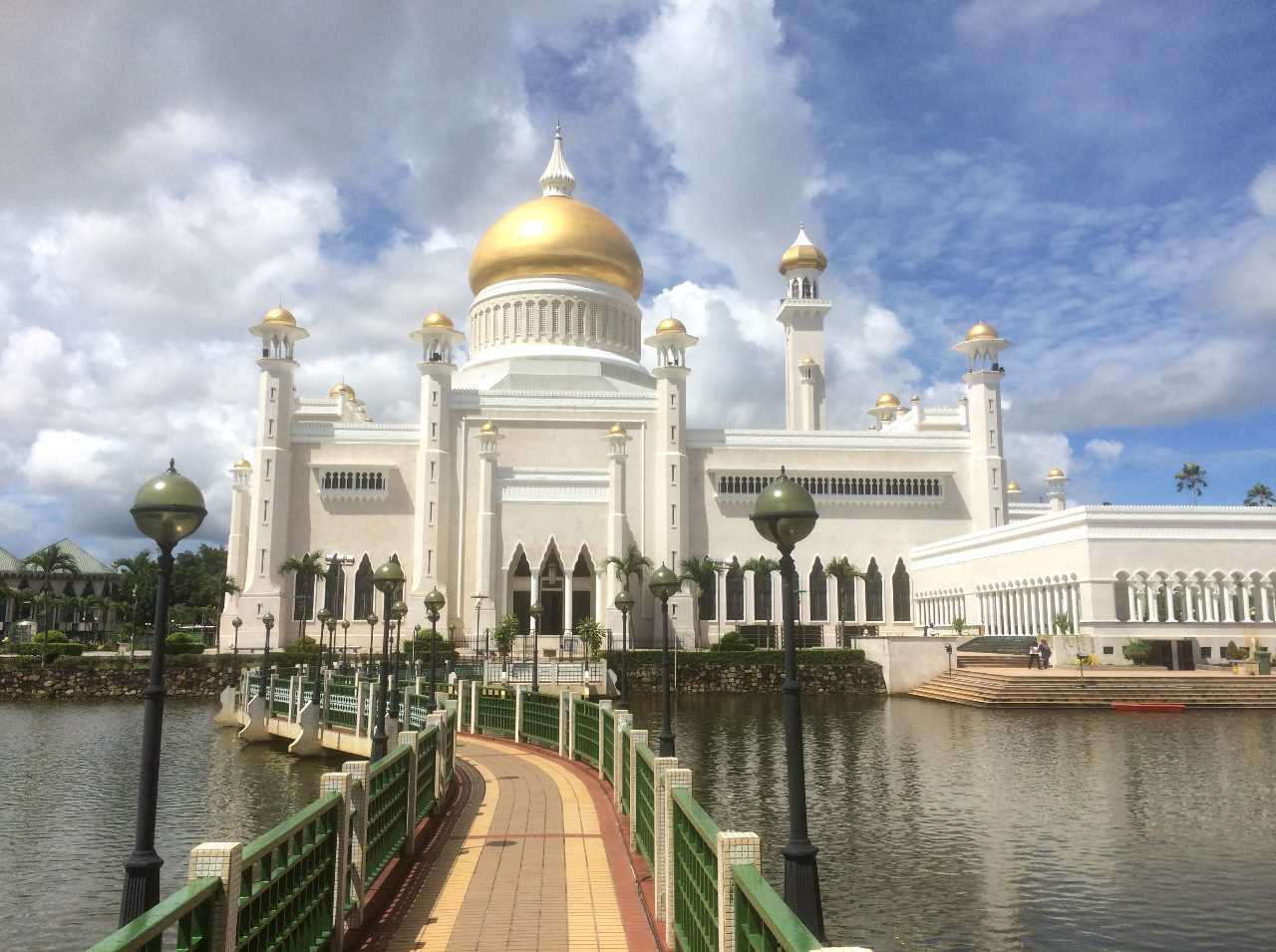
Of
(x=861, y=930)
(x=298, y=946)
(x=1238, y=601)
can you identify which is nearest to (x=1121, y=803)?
(x=861, y=930)

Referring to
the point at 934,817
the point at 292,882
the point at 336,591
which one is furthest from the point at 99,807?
the point at 336,591

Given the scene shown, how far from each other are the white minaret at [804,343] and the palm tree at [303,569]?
79.3 feet

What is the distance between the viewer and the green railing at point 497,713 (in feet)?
63.2

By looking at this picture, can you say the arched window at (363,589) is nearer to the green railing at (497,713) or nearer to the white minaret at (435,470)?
the white minaret at (435,470)

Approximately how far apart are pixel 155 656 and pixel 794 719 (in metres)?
3.88

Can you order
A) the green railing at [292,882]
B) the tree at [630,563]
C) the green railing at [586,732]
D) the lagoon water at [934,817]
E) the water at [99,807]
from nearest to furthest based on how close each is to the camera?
the green railing at [292,882]
the lagoon water at [934,817]
the water at [99,807]
the green railing at [586,732]
the tree at [630,563]

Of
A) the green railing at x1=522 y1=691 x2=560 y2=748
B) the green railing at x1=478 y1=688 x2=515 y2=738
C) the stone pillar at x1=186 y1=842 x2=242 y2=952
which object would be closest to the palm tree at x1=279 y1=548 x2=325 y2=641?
the green railing at x1=478 y1=688 x2=515 y2=738

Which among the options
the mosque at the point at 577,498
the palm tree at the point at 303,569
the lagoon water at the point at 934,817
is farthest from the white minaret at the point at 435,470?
the lagoon water at the point at 934,817

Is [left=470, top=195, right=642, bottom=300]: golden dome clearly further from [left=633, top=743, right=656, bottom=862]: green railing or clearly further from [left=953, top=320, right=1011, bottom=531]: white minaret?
[left=633, top=743, right=656, bottom=862]: green railing

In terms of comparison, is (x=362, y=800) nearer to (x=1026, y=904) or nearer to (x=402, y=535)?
(x=1026, y=904)

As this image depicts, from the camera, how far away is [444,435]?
45.1m

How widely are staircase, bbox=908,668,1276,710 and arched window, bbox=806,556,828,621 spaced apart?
1616 cm

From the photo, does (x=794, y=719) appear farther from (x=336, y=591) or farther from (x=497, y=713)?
(x=336, y=591)

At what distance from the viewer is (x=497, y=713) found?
19.7 meters
